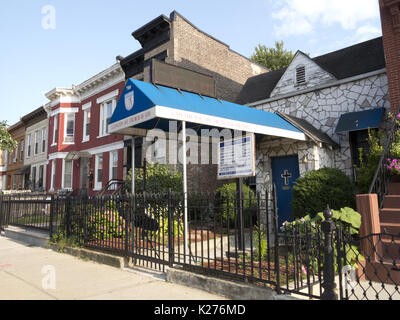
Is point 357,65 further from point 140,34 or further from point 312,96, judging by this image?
point 140,34

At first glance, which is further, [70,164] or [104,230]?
[70,164]

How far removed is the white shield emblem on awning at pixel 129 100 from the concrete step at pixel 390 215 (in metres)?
6.18

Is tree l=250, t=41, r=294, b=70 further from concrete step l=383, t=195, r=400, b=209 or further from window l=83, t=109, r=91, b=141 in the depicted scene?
concrete step l=383, t=195, r=400, b=209

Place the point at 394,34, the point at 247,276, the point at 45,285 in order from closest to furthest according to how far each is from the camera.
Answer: the point at 247,276, the point at 45,285, the point at 394,34

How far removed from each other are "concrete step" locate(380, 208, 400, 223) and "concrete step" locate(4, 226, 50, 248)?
9.01m

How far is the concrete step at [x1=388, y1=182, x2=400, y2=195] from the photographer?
20.8 feet

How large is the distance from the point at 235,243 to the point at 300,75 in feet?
30.6

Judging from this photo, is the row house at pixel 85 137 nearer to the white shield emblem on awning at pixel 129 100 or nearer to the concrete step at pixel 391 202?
the white shield emblem on awning at pixel 129 100

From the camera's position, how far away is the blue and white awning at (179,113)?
6871 millimetres

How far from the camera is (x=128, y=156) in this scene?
→ 16.8m

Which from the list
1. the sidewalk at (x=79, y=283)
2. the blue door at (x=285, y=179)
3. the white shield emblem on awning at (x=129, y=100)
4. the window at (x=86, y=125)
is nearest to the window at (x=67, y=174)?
the window at (x=86, y=125)

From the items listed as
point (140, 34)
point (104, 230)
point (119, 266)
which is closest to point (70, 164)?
point (140, 34)

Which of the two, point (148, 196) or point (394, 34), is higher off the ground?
point (394, 34)
